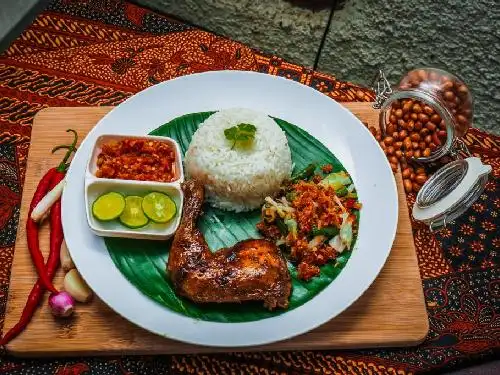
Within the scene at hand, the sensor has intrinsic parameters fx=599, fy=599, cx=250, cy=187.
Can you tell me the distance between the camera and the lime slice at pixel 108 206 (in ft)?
11.5

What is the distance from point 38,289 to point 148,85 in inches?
76.3

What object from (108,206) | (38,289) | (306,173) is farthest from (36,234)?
(306,173)

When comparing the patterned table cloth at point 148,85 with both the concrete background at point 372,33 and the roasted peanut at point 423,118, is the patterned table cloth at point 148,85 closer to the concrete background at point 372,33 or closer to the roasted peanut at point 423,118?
the concrete background at point 372,33

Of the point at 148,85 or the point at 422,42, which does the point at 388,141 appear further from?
the point at 148,85

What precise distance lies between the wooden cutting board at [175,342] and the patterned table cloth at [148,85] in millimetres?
118

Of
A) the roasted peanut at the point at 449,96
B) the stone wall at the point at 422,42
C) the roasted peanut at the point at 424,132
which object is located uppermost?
the stone wall at the point at 422,42

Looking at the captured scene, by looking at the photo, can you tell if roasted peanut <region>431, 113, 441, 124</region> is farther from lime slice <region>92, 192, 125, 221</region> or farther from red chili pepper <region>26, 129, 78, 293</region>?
red chili pepper <region>26, 129, 78, 293</region>

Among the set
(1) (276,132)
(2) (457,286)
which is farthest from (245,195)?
(2) (457,286)

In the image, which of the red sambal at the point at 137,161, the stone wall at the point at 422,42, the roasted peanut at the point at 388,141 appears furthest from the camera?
the stone wall at the point at 422,42

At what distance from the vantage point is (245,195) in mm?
3848

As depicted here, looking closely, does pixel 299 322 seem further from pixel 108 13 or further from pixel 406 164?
pixel 108 13

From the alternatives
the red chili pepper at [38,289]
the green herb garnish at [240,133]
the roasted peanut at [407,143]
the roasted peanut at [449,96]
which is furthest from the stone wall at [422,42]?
the red chili pepper at [38,289]

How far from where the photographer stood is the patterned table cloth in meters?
3.46

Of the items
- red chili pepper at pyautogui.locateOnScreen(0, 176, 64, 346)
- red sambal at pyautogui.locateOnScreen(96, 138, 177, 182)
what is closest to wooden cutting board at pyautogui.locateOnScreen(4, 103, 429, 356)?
red chili pepper at pyautogui.locateOnScreen(0, 176, 64, 346)
